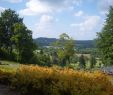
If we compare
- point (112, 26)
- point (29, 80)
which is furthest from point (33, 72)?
point (112, 26)

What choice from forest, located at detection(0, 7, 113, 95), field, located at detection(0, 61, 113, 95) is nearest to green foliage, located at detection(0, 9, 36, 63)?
forest, located at detection(0, 7, 113, 95)

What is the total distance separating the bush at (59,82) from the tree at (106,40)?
53.7m

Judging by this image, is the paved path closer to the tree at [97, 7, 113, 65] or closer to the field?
the field

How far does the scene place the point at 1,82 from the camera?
13.6 metres

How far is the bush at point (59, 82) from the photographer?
1075cm

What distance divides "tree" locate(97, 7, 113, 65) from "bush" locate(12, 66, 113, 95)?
53.7 meters

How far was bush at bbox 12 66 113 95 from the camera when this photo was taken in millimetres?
10750

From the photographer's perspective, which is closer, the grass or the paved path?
the paved path

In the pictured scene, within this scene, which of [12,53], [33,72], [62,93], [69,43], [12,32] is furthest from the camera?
[12,32]

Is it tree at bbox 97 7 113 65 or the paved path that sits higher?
tree at bbox 97 7 113 65

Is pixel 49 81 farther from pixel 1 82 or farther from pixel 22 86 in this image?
pixel 1 82

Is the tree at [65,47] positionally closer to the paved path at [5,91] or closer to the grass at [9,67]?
the grass at [9,67]

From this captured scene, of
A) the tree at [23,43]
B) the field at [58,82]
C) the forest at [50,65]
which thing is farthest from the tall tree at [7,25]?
the field at [58,82]

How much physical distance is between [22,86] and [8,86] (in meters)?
1.09
